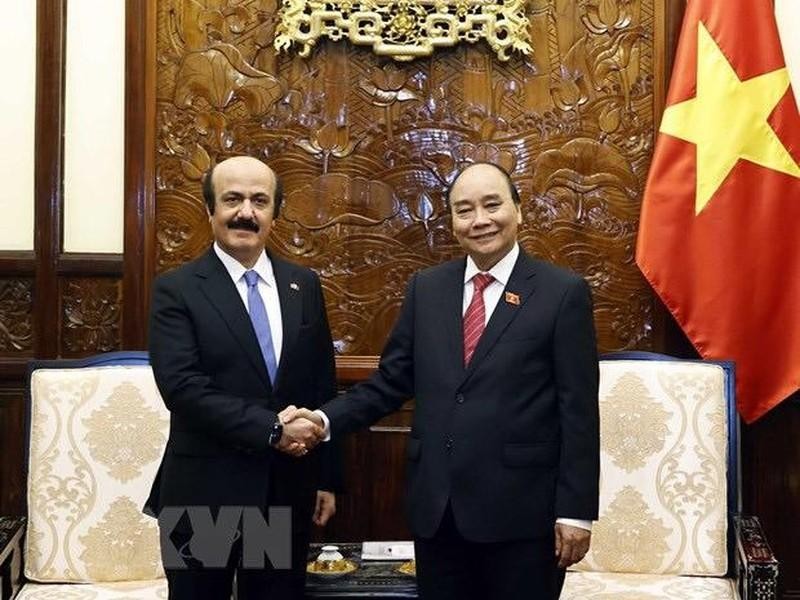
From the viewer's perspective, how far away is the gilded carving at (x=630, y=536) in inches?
114

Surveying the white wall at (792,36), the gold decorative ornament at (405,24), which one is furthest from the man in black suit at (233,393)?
the white wall at (792,36)

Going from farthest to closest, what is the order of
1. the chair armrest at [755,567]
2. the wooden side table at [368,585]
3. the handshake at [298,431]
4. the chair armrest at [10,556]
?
the wooden side table at [368,585]
the chair armrest at [10,556]
the chair armrest at [755,567]
the handshake at [298,431]

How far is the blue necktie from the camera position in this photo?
2.33m

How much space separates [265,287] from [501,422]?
0.62 metres

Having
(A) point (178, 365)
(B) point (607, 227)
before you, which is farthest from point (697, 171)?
(A) point (178, 365)

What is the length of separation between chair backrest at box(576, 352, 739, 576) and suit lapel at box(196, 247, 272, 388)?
1117 mm

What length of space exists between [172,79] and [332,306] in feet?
2.85

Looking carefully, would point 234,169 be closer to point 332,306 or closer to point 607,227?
point 332,306

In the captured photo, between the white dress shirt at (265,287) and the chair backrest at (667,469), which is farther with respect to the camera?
the chair backrest at (667,469)

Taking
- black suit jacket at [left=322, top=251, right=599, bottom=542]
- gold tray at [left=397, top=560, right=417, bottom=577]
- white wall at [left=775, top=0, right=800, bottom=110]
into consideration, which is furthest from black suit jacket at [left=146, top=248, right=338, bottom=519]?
white wall at [left=775, top=0, right=800, bottom=110]

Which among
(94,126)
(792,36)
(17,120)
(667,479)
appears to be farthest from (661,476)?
(17,120)

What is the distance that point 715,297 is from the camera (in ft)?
10.5

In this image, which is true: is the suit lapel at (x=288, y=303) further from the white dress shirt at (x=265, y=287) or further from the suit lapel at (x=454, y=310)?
the suit lapel at (x=454, y=310)

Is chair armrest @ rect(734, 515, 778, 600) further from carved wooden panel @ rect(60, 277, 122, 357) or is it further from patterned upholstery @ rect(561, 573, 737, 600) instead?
carved wooden panel @ rect(60, 277, 122, 357)
